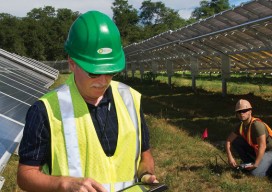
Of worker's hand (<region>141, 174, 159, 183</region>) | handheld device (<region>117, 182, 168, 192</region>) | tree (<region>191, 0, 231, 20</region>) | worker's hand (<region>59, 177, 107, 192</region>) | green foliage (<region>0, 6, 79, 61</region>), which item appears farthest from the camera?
tree (<region>191, 0, 231, 20</region>)

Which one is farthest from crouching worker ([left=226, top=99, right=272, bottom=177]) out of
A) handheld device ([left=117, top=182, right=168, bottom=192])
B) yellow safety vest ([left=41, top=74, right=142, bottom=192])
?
handheld device ([left=117, top=182, right=168, bottom=192])

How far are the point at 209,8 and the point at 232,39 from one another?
64636 mm

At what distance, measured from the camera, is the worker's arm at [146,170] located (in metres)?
1.77

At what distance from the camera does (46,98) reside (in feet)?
5.66

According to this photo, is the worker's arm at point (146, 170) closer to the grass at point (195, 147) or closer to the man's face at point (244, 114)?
the grass at point (195, 147)

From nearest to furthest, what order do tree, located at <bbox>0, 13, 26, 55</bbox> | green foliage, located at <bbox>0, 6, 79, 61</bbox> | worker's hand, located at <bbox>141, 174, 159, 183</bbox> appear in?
1. worker's hand, located at <bbox>141, 174, 159, 183</bbox>
2. tree, located at <bbox>0, 13, 26, 55</bbox>
3. green foliage, located at <bbox>0, 6, 79, 61</bbox>

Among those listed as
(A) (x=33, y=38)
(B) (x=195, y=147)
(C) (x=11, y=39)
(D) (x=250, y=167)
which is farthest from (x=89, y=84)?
(C) (x=11, y=39)

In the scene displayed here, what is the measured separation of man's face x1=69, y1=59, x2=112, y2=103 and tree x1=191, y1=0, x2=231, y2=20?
75.2m

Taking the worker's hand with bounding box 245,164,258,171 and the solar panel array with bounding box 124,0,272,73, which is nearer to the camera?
the worker's hand with bounding box 245,164,258,171

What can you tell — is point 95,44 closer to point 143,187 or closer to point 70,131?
point 70,131

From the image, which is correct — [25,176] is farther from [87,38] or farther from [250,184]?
[250,184]

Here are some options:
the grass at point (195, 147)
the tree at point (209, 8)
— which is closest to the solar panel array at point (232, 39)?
the grass at point (195, 147)

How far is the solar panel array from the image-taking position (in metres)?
10.0

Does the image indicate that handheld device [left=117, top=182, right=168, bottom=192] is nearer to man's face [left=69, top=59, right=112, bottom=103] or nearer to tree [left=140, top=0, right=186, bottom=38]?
man's face [left=69, top=59, right=112, bottom=103]
